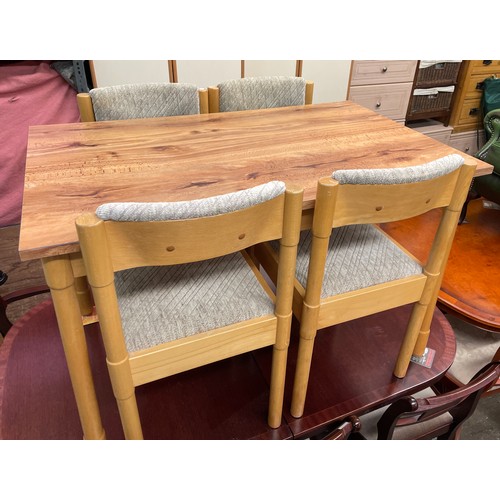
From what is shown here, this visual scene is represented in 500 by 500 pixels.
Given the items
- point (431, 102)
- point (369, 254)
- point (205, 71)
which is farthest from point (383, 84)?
point (369, 254)

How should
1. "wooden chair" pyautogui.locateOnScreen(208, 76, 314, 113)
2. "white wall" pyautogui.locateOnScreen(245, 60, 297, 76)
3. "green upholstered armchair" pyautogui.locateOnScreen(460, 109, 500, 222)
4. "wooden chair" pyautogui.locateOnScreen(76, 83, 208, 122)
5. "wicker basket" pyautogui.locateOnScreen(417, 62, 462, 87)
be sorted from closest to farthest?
"wooden chair" pyautogui.locateOnScreen(76, 83, 208, 122) → "wooden chair" pyautogui.locateOnScreen(208, 76, 314, 113) → "green upholstered armchair" pyautogui.locateOnScreen(460, 109, 500, 222) → "white wall" pyautogui.locateOnScreen(245, 60, 297, 76) → "wicker basket" pyautogui.locateOnScreen(417, 62, 462, 87)

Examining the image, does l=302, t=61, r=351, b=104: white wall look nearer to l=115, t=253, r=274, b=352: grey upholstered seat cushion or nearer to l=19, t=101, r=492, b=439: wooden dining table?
l=19, t=101, r=492, b=439: wooden dining table

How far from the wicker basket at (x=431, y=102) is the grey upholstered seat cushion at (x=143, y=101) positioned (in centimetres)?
226

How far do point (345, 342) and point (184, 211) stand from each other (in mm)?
899

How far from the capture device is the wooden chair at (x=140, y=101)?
4.82 feet

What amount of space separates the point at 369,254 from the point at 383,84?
224 cm

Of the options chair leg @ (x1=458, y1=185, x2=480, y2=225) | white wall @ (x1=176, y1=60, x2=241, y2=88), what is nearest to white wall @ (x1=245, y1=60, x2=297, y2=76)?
white wall @ (x1=176, y1=60, x2=241, y2=88)

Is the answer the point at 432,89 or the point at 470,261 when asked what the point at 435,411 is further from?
the point at 432,89

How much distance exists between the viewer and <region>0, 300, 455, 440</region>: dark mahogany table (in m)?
1.09

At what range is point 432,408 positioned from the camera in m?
0.97

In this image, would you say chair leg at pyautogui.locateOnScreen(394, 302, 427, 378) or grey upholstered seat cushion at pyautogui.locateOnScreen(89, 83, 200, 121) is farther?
grey upholstered seat cushion at pyautogui.locateOnScreen(89, 83, 200, 121)

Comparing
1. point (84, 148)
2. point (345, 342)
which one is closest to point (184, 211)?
point (84, 148)

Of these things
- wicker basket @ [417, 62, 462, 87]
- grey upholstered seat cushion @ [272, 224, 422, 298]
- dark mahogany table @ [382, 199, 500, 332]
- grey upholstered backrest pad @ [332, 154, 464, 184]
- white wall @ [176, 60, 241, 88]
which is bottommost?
dark mahogany table @ [382, 199, 500, 332]

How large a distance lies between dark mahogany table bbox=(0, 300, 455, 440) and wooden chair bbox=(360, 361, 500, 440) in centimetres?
11
